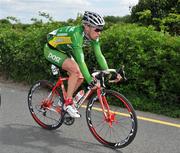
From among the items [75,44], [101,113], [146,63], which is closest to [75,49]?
[75,44]

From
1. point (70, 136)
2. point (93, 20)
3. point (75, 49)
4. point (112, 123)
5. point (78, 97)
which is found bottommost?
point (70, 136)

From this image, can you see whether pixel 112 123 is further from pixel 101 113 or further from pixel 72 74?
pixel 72 74

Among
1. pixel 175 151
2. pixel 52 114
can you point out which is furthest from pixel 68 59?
pixel 175 151

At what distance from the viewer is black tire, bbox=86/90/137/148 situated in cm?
614

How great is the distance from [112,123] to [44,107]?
1312mm

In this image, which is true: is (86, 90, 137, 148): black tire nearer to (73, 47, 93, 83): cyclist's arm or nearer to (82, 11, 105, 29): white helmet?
(73, 47, 93, 83): cyclist's arm

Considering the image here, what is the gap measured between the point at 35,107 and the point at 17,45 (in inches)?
162

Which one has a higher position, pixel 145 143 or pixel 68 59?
pixel 68 59

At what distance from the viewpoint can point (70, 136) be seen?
21.7ft

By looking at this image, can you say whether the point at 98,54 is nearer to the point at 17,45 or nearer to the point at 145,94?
the point at 145,94

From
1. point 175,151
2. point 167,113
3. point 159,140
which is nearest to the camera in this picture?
point 175,151

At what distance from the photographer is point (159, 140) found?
21.6 feet

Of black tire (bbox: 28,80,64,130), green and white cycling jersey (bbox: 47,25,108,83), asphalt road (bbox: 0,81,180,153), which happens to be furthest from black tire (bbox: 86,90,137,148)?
black tire (bbox: 28,80,64,130)

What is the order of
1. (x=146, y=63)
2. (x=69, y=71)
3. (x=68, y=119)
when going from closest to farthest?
(x=69, y=71), (x=68, y=119), (x=146, y=63)
